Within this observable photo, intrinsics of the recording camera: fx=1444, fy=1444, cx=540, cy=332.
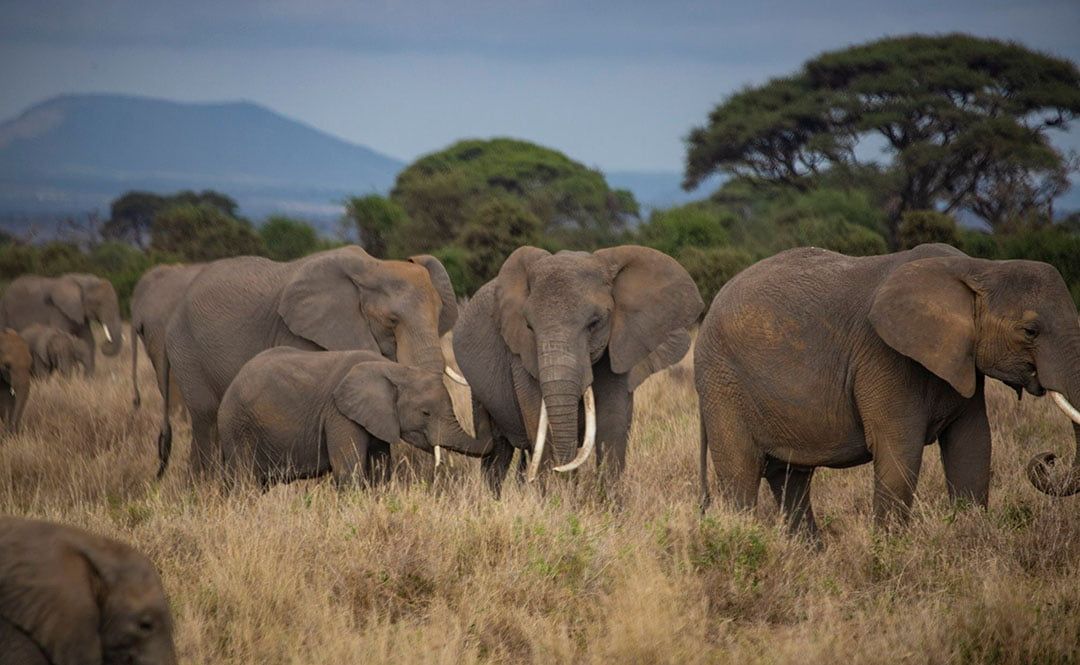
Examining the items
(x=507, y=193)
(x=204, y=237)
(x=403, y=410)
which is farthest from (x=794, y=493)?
(x=507, y=193)

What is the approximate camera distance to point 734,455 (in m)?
7.68

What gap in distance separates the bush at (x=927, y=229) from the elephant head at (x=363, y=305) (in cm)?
1304

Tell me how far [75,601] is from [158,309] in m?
8.68

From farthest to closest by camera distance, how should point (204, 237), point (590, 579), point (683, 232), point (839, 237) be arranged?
point (204, 237) < point (683, 232) < point (839, 237) < point (590, 579)

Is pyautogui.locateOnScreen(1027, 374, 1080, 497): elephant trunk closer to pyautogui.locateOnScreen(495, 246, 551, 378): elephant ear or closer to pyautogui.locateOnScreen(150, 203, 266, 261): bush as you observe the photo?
pyautogui.locateOnScreen(495, 246, 551, 378): elephant ear

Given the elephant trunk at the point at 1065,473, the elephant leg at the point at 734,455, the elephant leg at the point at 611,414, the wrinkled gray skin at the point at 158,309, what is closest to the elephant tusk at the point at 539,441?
the elephant leg at the point at 611,414

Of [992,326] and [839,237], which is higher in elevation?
[992,326]

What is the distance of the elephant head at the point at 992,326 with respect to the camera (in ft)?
21.3

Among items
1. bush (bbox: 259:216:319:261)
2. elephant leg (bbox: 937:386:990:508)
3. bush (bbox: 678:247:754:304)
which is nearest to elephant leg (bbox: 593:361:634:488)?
elephant leg (bbox: 937:386:990:508)

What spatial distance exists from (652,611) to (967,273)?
93.4 inches

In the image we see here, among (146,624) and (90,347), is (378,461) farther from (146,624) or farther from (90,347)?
(90,347)

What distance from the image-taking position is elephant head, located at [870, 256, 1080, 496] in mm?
6480

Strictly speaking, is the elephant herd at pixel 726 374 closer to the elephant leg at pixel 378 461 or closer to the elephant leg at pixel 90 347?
the elephant leg at pixel 378 461

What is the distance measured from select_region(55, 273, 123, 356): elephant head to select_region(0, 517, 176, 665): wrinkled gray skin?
45.7ft
